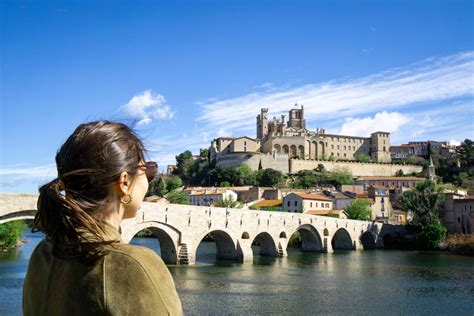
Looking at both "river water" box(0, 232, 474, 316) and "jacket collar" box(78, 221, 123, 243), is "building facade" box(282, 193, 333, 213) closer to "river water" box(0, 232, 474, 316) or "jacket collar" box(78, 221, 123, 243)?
"river water" box(0, 232, 474, 316)

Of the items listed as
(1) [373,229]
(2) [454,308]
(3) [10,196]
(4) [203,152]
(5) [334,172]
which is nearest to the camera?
(2) [454,308]

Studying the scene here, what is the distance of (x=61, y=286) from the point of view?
1.65 m

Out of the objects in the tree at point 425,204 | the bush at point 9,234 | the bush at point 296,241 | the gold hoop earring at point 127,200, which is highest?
the tree at point 425,204

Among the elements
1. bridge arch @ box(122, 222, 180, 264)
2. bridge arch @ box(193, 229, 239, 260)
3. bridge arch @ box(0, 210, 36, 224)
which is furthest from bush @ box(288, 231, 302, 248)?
bridge arch @ box(0, 210, 36, 224)

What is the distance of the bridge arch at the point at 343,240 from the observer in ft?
180

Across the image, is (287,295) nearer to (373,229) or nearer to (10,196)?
(10,196)

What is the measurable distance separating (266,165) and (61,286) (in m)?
97.4

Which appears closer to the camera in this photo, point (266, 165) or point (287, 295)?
point (287, 295)

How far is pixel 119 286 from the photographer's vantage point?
5.07 feet

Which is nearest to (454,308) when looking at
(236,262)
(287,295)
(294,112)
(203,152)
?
(287,295)

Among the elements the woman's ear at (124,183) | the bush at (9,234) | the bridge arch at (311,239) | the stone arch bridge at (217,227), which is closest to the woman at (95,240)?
the woman's ear at (124,183)

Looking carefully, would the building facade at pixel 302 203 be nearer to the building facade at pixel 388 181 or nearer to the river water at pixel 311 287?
the building facade at pixel 388 181

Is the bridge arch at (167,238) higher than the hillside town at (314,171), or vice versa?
the hillside town at (314,171)

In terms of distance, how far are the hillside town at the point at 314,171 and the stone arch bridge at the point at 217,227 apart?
14312 millimetres
